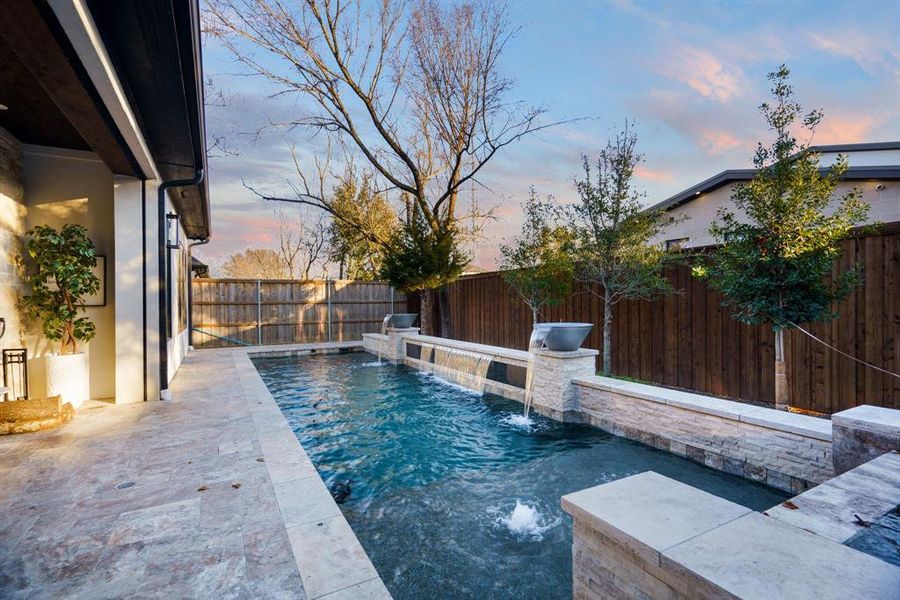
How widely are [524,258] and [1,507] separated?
6.69 metres

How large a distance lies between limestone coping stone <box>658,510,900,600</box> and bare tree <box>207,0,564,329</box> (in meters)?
9.37

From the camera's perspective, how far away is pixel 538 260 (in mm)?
7395

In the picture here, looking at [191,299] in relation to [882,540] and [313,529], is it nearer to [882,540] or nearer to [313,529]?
[313,529]

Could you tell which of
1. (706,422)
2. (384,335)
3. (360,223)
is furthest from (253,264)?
(706,422)

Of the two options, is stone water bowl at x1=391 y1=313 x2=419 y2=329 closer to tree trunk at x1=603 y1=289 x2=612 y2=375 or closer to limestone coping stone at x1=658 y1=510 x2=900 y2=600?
tree trunk at x1=603 y1=289 x2=612 y2=375

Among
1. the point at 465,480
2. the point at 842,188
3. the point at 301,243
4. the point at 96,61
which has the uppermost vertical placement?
the point at 301,243

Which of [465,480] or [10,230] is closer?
[465,480]

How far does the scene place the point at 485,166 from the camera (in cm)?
1104

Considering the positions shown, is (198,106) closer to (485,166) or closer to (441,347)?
(441,347)

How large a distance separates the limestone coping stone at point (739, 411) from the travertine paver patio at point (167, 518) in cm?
306

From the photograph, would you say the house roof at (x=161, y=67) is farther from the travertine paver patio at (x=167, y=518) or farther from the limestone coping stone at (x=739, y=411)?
the limestone coping stone at (x=739, y=411)

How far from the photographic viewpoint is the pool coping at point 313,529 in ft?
5.93

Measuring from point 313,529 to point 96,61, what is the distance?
3041 mm

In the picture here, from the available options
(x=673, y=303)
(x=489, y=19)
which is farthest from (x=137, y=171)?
(x=489, y=19)
